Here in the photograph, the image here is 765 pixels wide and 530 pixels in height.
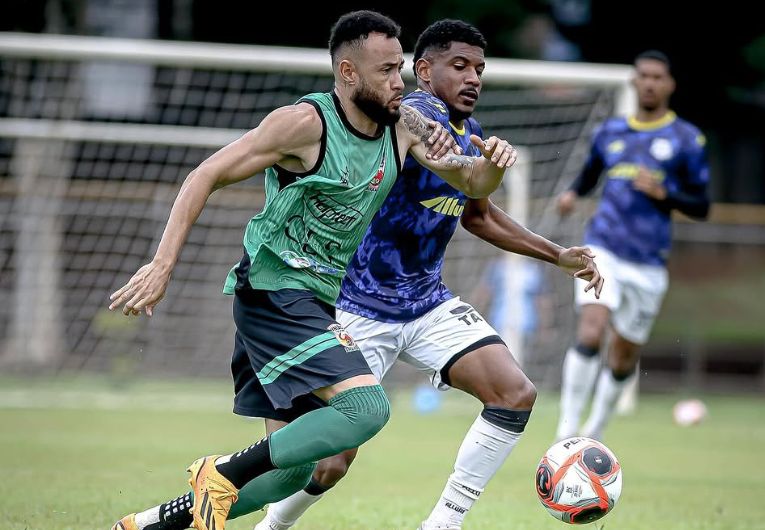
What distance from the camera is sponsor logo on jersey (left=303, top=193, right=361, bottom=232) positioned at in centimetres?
497

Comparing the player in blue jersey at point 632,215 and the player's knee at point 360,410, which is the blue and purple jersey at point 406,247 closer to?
the player's knee at point 360,410

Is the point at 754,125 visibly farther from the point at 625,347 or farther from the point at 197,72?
the point at 625,347

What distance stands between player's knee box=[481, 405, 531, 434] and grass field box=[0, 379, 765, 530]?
0.88 meters

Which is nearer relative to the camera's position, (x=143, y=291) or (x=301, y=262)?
(x=143, y=291)

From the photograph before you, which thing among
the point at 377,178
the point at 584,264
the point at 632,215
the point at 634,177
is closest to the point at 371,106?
the point at 377,178

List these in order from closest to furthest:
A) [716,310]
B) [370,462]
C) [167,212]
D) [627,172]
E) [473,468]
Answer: [473,468], [370,462], [627,172], [167,212], [716,310]

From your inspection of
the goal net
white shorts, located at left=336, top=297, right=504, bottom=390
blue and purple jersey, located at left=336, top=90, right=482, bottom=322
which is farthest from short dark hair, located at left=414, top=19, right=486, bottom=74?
the goal net

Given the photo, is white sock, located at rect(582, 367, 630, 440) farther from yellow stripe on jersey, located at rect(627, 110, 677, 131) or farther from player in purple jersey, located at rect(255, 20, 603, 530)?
player in purple jersey, located at rect(255, 20, 603, 530)

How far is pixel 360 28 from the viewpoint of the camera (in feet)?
16.5

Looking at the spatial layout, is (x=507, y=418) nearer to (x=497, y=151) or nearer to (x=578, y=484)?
(x=578, y=484)

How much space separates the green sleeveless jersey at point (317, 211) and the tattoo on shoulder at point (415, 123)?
0.68ft

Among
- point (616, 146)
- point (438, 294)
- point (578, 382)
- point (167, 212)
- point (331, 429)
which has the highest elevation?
point (331, 429)

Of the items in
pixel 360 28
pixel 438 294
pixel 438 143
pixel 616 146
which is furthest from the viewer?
pixel 616 146

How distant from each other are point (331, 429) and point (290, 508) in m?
1.02
